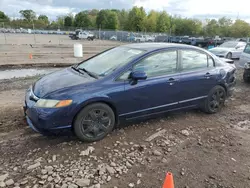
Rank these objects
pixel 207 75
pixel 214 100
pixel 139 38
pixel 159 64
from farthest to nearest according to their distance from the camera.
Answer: pixel 139 38 → pixel 214 100 → pixel 207 75 → pixel 159 64

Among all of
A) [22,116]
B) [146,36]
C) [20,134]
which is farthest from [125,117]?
[146,36]

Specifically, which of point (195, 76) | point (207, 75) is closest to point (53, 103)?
point (195, 76)

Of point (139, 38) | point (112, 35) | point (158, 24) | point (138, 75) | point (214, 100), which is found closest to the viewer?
point (138, 75)

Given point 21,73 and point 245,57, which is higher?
point 245,57

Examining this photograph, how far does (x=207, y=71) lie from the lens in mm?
4883

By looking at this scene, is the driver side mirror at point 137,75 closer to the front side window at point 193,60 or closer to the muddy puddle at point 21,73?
the front side window at point 193,60

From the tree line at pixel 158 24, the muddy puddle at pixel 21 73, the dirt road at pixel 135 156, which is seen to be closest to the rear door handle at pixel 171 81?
the dirt road at pixel 135 156

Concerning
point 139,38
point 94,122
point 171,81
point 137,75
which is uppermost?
point 139,38

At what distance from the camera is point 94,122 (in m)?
3.70

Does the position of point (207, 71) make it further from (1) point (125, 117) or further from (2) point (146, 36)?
(2) point (146, 36)

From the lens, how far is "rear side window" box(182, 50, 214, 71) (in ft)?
15.1

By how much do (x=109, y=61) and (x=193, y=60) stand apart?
1.81 m

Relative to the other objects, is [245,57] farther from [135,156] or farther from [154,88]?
[135,156]

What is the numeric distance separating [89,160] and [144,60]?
200cm
